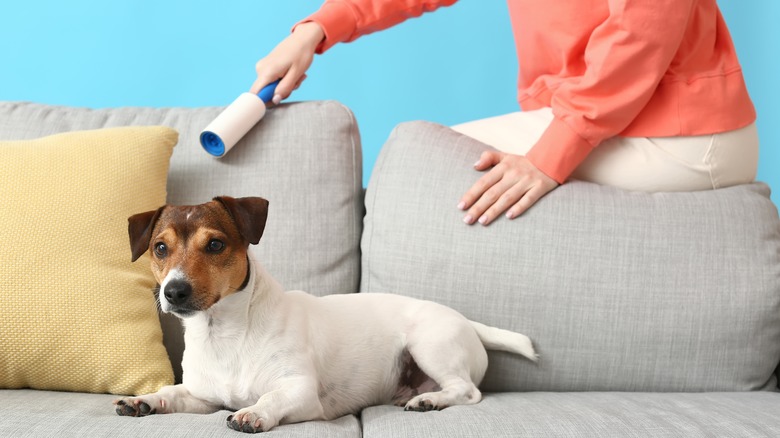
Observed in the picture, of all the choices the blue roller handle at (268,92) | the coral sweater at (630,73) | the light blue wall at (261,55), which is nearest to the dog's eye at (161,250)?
the blue roller handle at (268,92)

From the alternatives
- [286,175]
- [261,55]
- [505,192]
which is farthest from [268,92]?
[261,55]

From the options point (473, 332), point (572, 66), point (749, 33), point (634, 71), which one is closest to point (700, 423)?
point (473, 332)

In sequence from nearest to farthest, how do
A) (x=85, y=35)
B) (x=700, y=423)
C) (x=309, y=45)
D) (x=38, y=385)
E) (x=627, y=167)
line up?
(x=700, y=423), (x=38, y=385), (x=627, y=167), (x=309, y=45), (x=85, y=35)

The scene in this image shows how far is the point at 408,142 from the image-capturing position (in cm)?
243

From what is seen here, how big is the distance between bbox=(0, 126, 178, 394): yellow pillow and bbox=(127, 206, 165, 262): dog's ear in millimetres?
216

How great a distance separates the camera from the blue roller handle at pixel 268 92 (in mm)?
2471

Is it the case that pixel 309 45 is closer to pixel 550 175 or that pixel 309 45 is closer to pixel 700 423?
pixel 550 175

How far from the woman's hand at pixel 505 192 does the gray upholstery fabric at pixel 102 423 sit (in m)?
0.66

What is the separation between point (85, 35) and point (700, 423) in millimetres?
3013

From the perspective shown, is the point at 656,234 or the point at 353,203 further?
the point at 353,203

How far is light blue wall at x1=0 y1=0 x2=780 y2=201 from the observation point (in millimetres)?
3709

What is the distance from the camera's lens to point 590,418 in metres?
1.74

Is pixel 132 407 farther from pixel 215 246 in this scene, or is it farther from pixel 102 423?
pixel 215 246

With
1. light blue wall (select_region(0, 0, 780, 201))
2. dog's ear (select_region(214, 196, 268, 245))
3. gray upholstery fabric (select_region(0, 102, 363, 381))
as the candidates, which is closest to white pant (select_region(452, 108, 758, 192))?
gray upholstery fabric (select_region(0, 102, 363, 381))
